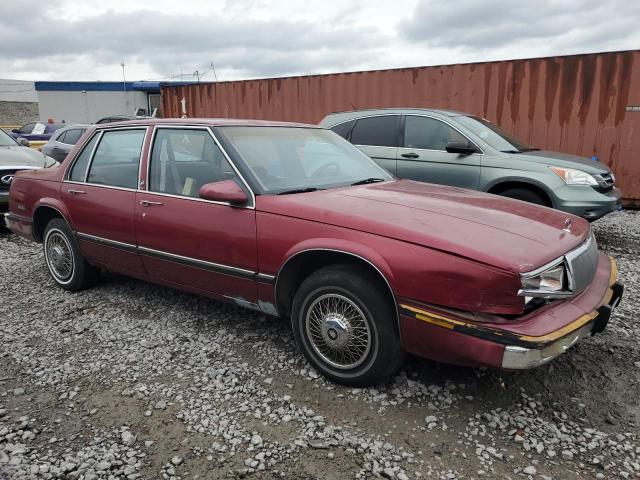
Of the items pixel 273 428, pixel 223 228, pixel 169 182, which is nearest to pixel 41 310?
pixel 169 182

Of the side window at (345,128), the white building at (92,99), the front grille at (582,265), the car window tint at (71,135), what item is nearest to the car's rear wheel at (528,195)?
the side window at (345,128)

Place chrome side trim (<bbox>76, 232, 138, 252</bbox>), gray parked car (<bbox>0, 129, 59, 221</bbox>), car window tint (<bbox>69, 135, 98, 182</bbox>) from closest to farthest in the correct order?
1. chrome side trim (<bbox>76, 232, 138, 252</bbox>)
2. car window tint (<bbox>69, 135, 98, 182</bbox>)
3. gray parked car (<bbox>0, 129, 59, 221</bbox>)

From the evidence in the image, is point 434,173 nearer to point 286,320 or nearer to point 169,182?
point 286,320

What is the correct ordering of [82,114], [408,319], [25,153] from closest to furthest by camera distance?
[408,319] < [25,153] < [82,114]

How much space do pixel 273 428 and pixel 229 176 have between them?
1.63 m

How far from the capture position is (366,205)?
2.94 m

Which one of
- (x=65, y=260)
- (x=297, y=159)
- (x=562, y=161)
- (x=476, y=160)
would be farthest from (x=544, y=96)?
(x=65, y=260)

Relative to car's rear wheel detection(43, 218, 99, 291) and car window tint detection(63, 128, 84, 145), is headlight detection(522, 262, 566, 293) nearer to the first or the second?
car's rear wheel detection(43, 218, 99, 291)

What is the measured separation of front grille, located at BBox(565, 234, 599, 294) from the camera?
2582mm

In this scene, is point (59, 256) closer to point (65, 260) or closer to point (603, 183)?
point (65, 260)

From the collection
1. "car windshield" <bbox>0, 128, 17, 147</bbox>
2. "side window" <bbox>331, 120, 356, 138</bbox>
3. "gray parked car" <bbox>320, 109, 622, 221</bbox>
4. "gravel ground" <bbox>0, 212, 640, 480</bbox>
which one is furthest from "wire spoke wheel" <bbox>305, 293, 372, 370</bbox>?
"car windshield" <bbox>0, 128, 17, 147</bbox>

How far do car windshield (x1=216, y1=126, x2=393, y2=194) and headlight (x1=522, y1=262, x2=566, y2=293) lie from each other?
4.95 ft

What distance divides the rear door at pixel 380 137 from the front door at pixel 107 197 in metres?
3.52

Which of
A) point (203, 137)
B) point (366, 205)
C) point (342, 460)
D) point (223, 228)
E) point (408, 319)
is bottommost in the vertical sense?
point (342, 460)
